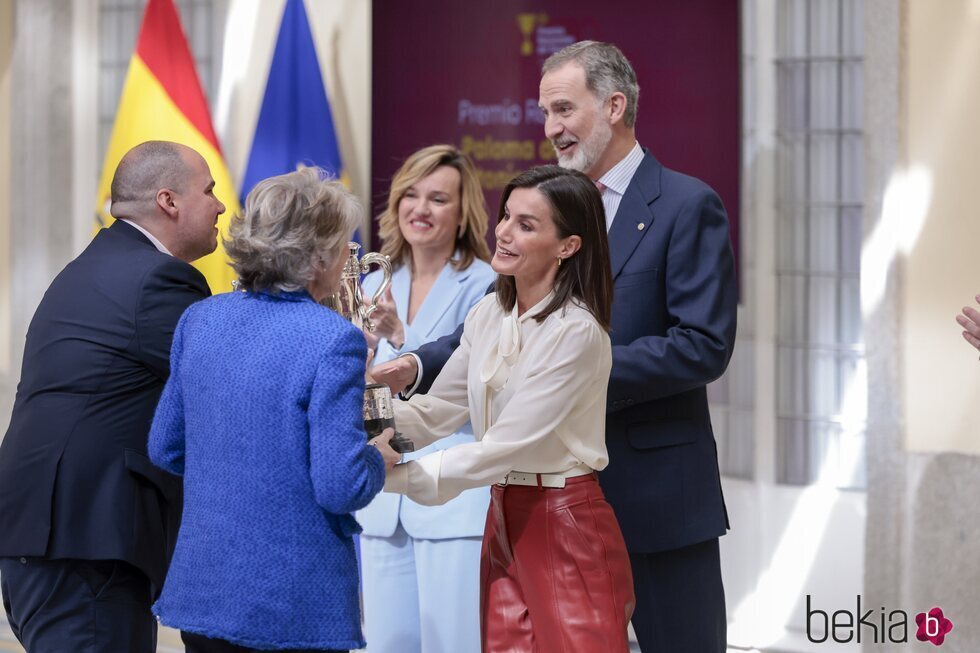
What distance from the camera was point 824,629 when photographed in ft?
15.6

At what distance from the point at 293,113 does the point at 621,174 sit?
2706mm

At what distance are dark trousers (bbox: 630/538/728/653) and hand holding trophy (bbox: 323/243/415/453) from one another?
0.74 meters

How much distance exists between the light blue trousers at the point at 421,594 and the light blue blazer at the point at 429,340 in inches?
1.5

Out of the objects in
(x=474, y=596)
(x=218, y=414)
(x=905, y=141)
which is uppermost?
(x=905, y=141)

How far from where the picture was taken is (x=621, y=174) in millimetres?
3045

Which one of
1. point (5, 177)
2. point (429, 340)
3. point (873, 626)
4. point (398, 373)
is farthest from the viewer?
point (5, 177)

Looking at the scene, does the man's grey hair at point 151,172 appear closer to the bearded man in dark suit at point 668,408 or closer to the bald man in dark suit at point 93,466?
the bald man in dark suit at point 93,466

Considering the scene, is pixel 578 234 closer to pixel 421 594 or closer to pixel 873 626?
pixel 421 594

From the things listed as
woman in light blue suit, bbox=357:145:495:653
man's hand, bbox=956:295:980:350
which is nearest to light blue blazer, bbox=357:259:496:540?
woman in light blue suit, bbox=357:145:495:653

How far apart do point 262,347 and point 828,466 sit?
3.17 m

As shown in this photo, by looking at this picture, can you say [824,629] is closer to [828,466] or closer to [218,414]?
[828,466]

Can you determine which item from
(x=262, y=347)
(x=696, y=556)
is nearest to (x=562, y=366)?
(x=262, y=347)

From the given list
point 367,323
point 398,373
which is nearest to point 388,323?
point 398,373

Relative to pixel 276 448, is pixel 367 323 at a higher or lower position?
higher
